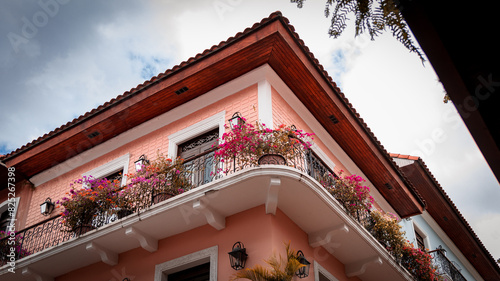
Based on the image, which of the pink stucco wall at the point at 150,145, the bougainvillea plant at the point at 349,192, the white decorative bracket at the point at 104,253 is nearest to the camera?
the white decorative bracket at the point at 104,253

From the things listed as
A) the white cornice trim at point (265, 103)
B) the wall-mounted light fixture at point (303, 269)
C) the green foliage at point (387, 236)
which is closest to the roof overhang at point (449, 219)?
the green foliage at point (387, 236)

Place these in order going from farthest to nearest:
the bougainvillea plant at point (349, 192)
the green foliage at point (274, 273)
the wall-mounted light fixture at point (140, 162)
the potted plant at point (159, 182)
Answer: the wall-mounted light fixture at point (140, 162) → the bougainvillea plant at point (349, 192) → the potted plant at point (159, 182) → the green foliage at point (274, 273)

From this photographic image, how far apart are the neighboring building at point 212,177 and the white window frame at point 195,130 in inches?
1.1

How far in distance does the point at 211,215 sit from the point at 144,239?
151cm

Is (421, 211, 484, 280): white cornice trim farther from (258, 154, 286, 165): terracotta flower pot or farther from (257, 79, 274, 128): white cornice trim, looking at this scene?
(258, 154, 286, 165): terracotta flower pot

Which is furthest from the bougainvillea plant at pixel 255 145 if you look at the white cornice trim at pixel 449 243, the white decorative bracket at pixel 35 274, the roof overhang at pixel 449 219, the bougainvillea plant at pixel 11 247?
the white cornice trim at pixel 449 243

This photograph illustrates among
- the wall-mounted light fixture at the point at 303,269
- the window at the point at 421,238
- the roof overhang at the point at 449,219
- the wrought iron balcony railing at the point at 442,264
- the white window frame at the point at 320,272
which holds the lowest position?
the wall-mounted light fixture at the point at 303,269

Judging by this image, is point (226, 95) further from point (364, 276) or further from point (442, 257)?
point (442, 257)

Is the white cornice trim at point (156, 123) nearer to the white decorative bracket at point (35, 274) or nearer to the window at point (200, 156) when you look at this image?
the window at point (200, 156)

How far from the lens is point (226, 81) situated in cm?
1041

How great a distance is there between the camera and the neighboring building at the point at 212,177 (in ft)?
26.6

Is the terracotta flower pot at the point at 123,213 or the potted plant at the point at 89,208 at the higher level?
the potted plant at the point at 89,208

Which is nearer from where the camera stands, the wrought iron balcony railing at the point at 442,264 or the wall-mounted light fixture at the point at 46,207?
the wall-mounted light fixture at the point at 46,207

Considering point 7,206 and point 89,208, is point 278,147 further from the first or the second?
point 7,206
